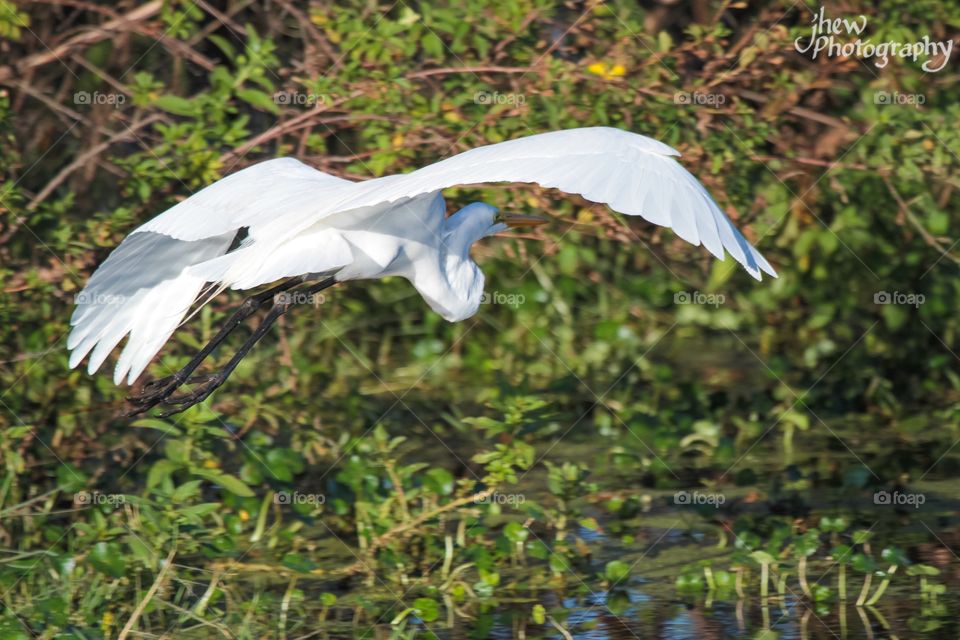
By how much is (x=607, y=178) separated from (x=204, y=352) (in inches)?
67.7

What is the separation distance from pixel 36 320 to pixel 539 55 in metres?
2.26

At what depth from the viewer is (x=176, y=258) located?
201 inches

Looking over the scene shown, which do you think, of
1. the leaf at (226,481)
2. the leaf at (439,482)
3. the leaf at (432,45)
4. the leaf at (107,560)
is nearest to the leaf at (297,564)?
the leaf at (226,481)

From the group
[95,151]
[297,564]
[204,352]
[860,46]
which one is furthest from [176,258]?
[860,46]

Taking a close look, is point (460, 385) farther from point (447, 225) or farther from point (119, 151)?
point (447, 225)

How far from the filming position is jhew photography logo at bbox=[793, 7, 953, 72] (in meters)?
6.58

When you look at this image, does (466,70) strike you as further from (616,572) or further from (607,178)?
(607,178)

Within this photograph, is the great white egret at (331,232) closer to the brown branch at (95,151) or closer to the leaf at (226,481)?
the leaf at (226,481)

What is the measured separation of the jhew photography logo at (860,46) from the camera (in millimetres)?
6578

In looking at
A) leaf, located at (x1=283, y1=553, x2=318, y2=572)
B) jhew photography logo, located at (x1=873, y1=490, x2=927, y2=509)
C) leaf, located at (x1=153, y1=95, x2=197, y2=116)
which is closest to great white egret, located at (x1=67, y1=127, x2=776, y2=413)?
leaf, located at (x1=283, y1=553, x2=318, y2=572)

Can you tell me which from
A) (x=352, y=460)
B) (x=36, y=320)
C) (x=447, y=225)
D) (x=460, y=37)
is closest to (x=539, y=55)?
(x=460, y=37)

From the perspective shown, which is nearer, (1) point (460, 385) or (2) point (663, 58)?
(2) point (663, 58)

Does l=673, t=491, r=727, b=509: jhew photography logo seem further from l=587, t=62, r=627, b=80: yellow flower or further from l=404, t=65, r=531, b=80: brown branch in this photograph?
l=404, t=65, r=531, b=80: brown branch

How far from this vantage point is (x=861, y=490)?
6145 millimetres
